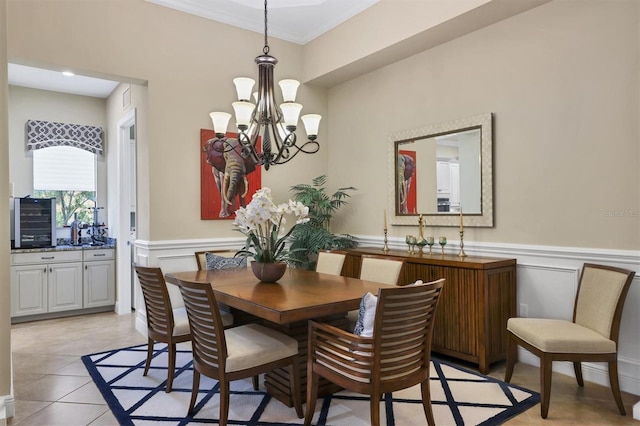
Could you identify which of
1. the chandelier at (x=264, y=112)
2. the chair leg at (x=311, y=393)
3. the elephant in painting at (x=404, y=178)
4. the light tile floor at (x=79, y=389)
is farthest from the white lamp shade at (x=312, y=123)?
the light tile floor at (x=79, y=389)

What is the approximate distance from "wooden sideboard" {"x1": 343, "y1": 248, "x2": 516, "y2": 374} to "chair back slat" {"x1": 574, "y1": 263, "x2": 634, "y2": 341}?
523mm

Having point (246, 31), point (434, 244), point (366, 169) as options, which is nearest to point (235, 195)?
point (366, 169)

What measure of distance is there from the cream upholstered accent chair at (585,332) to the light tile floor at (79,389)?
5.0 inches

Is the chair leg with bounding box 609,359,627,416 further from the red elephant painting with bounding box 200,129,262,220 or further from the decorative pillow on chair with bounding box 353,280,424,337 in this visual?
the red elephant painting with bounding box 200,129,262,220

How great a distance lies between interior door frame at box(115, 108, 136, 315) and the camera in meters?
5.25

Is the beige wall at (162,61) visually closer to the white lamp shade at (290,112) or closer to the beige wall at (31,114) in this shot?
the white lamp shade at (290,112)

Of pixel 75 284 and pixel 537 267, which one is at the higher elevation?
pixel 537 267

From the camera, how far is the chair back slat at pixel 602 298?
2.60m

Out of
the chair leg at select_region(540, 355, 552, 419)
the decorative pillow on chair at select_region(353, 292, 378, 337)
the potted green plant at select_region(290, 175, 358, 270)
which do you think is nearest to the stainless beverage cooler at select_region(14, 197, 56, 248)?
the potted green plant at select_region(290, 175, 358, 270)

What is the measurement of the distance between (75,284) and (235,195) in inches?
93.7

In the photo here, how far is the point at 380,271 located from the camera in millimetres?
3303

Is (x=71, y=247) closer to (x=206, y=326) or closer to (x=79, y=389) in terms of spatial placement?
(x=79, y=389)

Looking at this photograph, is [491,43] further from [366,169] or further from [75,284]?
[75,284]

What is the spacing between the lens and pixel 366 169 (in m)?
4.87
